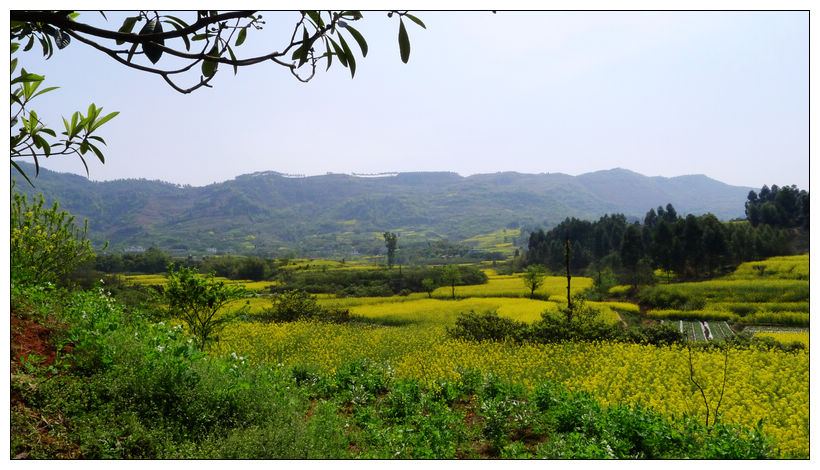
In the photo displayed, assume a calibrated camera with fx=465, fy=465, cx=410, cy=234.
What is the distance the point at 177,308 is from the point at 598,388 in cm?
492

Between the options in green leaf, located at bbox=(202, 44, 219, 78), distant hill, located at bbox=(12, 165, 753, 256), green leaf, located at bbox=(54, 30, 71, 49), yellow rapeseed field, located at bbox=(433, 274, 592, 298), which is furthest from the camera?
Result: yellow rapeseed field, located at bbox=(433, 274, 592, 298)

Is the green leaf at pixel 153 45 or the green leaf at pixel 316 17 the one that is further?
the green leaf at pixel 316 17

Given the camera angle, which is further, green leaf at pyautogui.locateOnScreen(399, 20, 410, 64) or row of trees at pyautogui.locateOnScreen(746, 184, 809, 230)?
row of trees at pyautogui.locateOnScreen(746, 184, 809, 230)

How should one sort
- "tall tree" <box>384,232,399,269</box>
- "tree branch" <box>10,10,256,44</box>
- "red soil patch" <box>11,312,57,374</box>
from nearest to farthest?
1. "tree branch" <box>10,10,256,44</box>
2. "red soil patch" <box>11,312,57,374</box>
3. "tall tree" <box>384,232,399,269</box>

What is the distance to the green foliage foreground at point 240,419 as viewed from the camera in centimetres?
216

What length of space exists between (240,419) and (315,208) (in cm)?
835

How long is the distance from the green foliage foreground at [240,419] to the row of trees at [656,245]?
5114 millimetres

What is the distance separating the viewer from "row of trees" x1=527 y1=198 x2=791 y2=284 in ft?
26.8

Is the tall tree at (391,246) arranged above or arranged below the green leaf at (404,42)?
below

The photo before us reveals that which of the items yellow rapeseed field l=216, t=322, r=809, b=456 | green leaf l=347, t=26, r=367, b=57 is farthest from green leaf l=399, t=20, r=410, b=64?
yellow rapeseed field l=216, t=322, r=809, b=456

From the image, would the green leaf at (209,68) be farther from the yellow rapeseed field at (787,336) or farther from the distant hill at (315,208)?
the yellow rapeseed field at (787,336)

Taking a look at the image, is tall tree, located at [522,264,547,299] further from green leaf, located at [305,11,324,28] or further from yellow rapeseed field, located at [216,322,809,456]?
green leaf, located at [305,11,324,28]

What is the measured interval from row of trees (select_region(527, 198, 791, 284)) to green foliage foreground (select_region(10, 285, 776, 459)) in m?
5.11

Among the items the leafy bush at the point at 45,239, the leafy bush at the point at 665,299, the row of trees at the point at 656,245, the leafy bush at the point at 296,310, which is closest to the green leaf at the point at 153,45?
the leafy bush at the point at 45,239
